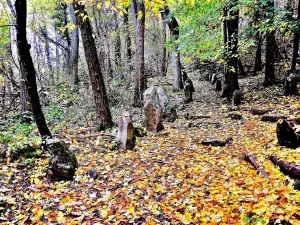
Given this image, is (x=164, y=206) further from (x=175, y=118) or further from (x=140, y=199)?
(x=175, y=118)

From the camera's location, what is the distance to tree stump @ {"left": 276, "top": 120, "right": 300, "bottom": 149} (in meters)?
5.31

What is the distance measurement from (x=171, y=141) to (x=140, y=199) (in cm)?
317

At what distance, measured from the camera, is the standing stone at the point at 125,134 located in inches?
247

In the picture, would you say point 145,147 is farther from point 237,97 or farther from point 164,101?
point 237,97

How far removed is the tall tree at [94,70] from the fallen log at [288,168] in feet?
15.7

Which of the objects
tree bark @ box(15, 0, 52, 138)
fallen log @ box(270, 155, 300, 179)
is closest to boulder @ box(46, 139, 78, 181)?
tree bark @ box(15, 0, 52, 138)

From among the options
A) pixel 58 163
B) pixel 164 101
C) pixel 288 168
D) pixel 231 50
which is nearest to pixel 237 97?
pixel 231 50

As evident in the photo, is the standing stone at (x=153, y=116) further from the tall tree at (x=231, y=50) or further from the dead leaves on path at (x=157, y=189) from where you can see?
the tall tree at (x=231, y=50)

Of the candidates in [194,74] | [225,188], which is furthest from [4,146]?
[194,74]

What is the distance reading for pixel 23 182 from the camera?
4.48 m

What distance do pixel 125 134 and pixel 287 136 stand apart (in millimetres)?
3910

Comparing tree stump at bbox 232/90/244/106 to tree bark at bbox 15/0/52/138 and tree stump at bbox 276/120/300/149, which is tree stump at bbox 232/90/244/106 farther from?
tree bark at bbox 15/0/52/138

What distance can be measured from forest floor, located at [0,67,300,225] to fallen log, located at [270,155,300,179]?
0.12 meters

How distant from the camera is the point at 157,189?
4.57 meters
